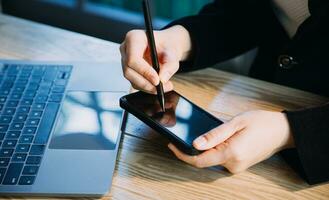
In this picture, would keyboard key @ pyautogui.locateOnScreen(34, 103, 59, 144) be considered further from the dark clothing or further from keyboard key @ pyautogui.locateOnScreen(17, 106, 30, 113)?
the dark clothing

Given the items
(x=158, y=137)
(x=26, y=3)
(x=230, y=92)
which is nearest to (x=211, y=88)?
(x=230, y=92)

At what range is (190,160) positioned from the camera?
59 centimetres

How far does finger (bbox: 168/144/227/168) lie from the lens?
1.92 ft

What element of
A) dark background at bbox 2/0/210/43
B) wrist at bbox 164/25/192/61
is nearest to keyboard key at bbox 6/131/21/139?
wrist at bbox 164/25/192/61

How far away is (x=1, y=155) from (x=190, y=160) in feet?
0.91

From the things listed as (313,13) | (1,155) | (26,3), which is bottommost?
(1,155)

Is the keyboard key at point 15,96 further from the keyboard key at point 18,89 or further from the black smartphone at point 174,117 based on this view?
the black smartphone at point 174,117

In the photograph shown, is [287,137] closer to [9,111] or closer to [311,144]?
[311,144]

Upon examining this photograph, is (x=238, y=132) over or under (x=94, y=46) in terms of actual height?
under

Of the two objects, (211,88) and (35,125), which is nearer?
(35,125)

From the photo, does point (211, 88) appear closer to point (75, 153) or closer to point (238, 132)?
point (238, 132)

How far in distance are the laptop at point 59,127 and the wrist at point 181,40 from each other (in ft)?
0.41

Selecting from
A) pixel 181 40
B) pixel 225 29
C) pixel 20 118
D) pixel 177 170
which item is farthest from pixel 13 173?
pixel 225 29

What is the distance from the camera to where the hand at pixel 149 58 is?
0.67 metres
